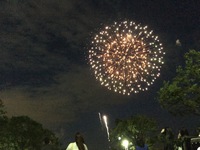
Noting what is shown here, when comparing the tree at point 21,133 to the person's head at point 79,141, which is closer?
the person's head at point 79,141

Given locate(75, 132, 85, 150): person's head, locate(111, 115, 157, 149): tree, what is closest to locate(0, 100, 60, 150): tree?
locate(111, 115, 157, 149): tree

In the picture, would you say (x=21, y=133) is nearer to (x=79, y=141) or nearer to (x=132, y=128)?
(x=132, y=128)

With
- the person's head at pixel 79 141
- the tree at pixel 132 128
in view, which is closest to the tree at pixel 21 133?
the tree at pixel 132 128

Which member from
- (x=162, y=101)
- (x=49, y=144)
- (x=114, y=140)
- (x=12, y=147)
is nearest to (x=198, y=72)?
(x=162, y=101)

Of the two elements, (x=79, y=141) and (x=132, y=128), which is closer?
(x=79, y=141)

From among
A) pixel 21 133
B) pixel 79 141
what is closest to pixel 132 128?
pixel 21 133

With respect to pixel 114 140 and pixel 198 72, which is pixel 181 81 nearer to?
pixel 198 72

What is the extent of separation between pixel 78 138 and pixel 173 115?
34109 millimetres

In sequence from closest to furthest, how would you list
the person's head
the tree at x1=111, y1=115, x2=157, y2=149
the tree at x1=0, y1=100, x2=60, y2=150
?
the person's head → the tree at x1=0, y1=100, x2=60, y2=150 → the tree at x1=111, y1=115, x2=157, y2=149

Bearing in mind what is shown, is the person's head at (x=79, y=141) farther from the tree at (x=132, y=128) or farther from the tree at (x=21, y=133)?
the tree at (x=132, y=128)

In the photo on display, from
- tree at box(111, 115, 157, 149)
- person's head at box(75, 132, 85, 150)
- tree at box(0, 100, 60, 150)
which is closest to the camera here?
person's head at box(75, 132, 85, 150)

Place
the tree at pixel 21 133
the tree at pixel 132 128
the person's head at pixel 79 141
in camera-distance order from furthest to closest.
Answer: the tree at pixel 132 128
the tree at pixel 21 133
the person's head at pixel 79 141

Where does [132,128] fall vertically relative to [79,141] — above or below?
above

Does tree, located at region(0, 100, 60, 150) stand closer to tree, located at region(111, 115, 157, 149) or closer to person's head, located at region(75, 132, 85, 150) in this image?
tree, located at region(111, 115, 157, 149)
